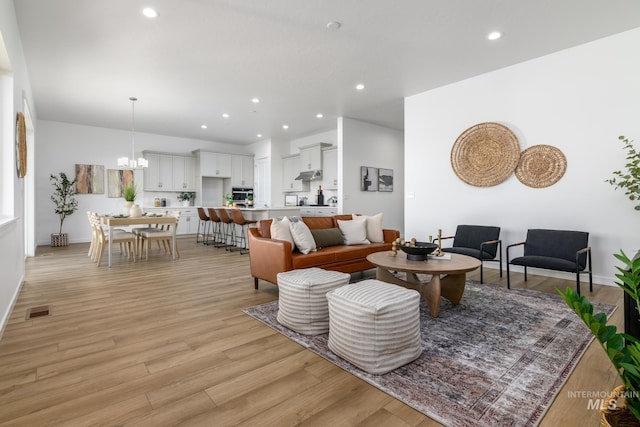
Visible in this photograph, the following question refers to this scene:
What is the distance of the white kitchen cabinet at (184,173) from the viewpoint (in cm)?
940

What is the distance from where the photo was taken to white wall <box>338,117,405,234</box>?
721cm

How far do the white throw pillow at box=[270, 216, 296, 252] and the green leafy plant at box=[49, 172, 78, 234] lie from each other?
6820 millimetres

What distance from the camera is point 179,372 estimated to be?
200cm

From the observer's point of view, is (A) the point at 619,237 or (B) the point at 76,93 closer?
(A) the point at 619,237

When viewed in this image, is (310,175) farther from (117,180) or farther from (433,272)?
(433,272)

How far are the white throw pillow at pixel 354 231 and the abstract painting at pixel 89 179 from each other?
715 cm

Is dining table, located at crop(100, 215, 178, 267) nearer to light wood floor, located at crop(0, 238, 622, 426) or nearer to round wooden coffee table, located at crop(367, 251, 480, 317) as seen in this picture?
light wood floor, located at crop(0, 238, 622, 426)

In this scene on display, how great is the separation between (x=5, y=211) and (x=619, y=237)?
22.3ft

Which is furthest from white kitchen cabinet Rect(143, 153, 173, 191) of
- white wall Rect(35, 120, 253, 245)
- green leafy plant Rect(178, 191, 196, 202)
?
green leafy plant Rect(178, 191, 196, 202)

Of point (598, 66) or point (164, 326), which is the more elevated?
point (598, 66)

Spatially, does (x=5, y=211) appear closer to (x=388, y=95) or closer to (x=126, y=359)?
(x=126, y=359)

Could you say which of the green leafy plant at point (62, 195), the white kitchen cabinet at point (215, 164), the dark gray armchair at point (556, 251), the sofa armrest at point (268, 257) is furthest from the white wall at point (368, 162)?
the green leafy plant at point (62, 195)

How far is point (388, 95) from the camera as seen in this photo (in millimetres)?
5828

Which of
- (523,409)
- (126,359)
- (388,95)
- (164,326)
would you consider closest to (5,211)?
(164,326)
